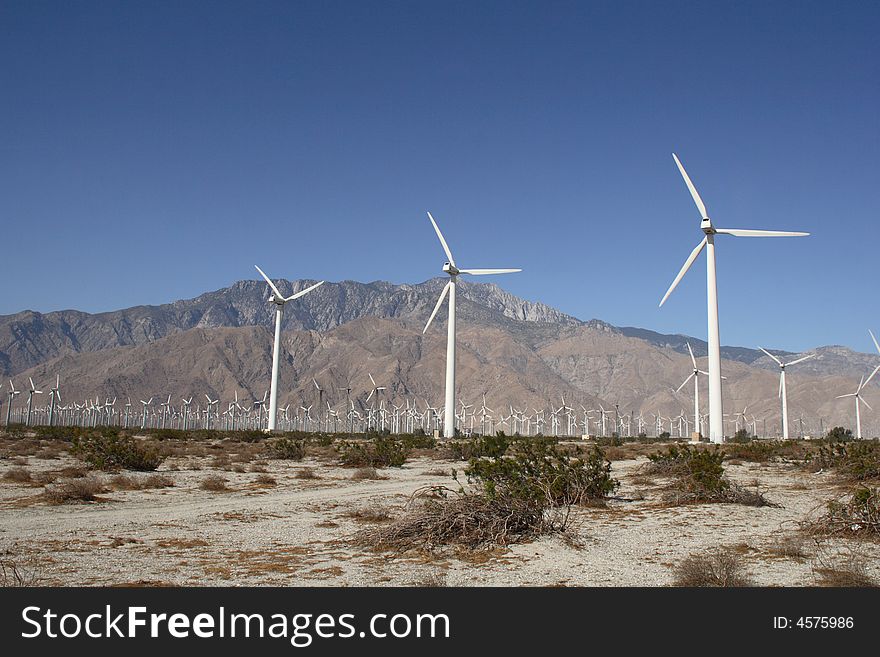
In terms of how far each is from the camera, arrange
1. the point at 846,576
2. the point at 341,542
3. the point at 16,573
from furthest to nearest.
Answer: the point at 341,542
the point at 846,576
the point at 16,573

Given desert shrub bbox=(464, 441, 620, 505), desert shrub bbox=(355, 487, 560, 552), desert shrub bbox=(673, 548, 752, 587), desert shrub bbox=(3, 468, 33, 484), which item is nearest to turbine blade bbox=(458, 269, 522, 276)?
desert shrub bbox=(3, 468, 33, 484)

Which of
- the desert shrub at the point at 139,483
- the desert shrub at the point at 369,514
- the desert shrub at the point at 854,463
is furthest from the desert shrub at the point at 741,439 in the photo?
the desert shrub at the point at 369,514

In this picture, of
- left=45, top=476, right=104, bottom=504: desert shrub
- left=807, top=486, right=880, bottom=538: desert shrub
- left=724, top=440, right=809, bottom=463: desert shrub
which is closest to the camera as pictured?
left=807, top=486, right=880, bottom=538: desert shrub

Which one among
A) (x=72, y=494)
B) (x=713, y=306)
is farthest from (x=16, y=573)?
(x=713, y=306)

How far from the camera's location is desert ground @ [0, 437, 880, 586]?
35.4 feet

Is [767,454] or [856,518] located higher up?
[856,518]

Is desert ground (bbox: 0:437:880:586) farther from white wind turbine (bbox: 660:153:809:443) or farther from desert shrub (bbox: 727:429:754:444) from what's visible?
desert shrub (bbox: 727:429:754:444)

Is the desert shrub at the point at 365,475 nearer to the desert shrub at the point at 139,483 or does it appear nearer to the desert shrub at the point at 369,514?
the desert shrub at the point at 139,483

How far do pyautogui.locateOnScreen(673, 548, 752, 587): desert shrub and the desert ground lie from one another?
0.68ft

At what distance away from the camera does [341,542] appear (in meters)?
14.2

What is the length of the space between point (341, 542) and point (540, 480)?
530 centimetres

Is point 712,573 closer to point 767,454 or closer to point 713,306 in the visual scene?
point 767,454
